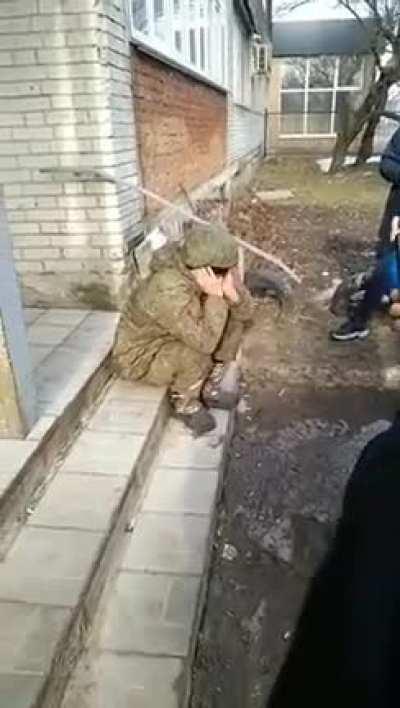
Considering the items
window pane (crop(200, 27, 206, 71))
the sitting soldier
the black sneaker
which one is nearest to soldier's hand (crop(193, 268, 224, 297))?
the sitting soldier

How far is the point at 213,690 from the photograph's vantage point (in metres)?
1.76

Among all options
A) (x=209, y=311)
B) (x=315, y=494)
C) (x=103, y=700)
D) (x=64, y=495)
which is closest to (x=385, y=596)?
(x=103, y=700)

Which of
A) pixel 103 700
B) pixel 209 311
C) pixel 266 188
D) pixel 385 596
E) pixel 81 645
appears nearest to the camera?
pixel 385 596

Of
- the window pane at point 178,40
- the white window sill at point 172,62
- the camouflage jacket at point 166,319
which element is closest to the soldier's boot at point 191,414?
the camouflage jacket at point 166,319

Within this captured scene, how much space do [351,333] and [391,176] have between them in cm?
118

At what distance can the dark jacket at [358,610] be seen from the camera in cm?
62

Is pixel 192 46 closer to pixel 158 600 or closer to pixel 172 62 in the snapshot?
pixel 172 62

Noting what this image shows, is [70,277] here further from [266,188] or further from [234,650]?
[266,188]

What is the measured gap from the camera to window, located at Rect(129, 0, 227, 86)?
14.7ft

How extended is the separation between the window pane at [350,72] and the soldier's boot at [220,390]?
23.9 m

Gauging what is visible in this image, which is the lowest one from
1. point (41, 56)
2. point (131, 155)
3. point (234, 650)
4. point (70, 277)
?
point (234, 650)

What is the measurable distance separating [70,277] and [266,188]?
10.4 meters

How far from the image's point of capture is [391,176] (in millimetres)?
4102

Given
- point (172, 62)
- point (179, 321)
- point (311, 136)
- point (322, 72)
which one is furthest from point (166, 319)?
point (322, 72)
